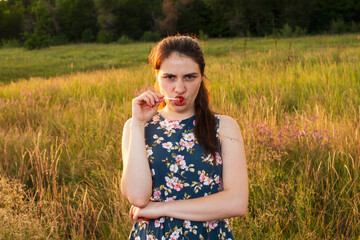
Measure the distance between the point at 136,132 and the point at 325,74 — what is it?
5.04m

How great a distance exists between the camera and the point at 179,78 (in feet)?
5.40

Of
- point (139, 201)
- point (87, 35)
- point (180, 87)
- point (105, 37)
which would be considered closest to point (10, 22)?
point (87, 35)

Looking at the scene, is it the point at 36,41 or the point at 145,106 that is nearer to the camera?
the point at 145,106

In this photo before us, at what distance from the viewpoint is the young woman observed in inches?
61.6

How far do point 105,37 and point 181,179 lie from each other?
43.3 m

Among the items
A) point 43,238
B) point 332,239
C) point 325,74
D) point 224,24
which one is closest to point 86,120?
point 43,238

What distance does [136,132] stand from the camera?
63.6 inches

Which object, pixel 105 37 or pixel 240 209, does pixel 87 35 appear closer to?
pixel 105 37

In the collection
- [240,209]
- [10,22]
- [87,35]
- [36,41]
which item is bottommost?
[240,209]

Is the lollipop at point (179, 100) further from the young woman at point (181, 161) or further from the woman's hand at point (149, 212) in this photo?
the woman's hand at point (149, 212)

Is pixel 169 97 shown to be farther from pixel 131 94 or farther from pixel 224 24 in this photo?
pixel 224 24

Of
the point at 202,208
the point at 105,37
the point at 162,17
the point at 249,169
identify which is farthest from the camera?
the point at 162,17

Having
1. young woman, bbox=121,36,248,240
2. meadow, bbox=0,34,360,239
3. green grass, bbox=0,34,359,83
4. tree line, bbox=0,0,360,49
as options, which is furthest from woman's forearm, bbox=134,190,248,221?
tree line, bbox=0,0,360,49

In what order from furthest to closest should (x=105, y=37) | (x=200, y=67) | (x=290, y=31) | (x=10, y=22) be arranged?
1. (x=10, y=22)
2. (x=105, y=37)
3. (x=290, y=31)
4. (x=200, y=67)
